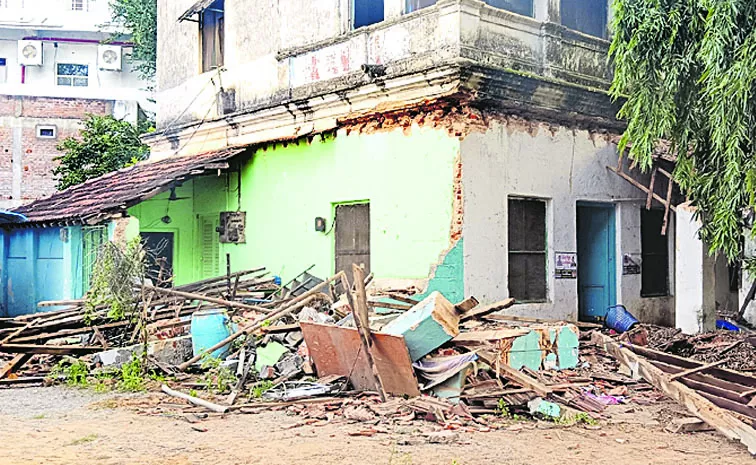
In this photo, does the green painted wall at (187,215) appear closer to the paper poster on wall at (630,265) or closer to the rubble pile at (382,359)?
the rubble pile at (382,359)

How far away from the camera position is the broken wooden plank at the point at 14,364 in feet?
34.4

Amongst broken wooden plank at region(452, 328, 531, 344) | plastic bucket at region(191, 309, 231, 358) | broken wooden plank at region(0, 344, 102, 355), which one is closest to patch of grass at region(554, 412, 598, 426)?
broken wooden plank at region(452, 328, 531, 344)

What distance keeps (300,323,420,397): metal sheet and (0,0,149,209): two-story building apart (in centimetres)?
2323

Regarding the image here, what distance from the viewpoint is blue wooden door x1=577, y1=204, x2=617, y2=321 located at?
44.0 feet

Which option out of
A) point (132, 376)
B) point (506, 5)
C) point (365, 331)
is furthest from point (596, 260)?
point (132, 376)

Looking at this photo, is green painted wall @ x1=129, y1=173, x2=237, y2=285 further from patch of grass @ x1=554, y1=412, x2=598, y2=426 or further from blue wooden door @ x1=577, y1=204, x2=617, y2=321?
patch of grass @ x1=554, y1=412, x2=598, y2=426

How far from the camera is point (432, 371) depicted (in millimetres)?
8367

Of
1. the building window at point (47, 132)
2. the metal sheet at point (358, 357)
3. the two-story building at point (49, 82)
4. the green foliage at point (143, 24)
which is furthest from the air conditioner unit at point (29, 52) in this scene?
the metal sheet at point (358, 357)

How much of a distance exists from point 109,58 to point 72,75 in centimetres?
179

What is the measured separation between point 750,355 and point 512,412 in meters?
4.24

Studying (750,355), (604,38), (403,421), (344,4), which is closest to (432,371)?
(403,421)

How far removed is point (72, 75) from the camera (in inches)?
1256

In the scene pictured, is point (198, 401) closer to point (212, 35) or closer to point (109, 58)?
point (212, 35)

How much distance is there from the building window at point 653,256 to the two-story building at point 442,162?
0.11 ft
